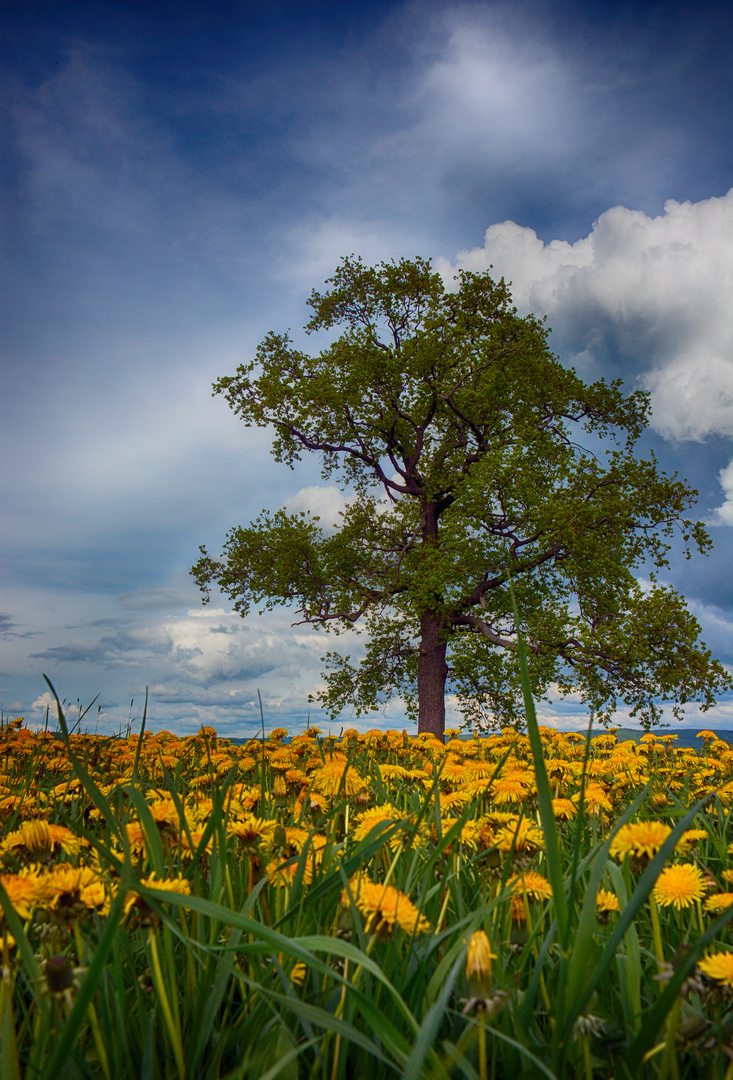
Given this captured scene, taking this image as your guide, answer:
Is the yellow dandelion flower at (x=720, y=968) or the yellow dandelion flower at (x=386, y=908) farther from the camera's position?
the yellow dandelion flower at (x=386, y=908)

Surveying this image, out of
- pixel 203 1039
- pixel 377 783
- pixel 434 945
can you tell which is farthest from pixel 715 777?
pixel 203 1039

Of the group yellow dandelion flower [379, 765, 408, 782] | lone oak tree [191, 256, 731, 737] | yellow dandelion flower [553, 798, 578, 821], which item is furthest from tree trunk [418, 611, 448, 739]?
yellow dandelion flower [553, 798, 578, 821]

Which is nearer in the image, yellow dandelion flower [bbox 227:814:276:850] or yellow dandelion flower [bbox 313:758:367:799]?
yellow dandelion flower [bbox 227:814:276:850]

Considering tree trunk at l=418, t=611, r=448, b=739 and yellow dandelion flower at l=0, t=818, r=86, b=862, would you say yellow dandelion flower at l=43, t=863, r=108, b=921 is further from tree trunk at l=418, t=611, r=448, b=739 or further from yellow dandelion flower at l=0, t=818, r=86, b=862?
tree trunk at l=418, t=611, r=448, b=739

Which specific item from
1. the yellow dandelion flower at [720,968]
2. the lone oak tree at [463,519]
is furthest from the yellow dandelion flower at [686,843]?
the lone oak tree at [463,519]

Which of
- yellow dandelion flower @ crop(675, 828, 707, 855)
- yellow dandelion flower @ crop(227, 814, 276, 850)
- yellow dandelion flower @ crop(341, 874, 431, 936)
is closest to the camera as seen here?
yellow dandelion flower @ crop(341, 874, 431, 936)

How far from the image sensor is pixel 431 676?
1215 cm

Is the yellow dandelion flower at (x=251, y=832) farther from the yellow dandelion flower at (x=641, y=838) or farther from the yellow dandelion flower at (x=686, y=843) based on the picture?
the yellow dandelion flower at (x=686, y=843)

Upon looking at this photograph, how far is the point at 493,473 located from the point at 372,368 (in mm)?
3528

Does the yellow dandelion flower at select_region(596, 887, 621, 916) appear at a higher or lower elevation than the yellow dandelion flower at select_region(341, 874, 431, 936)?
lower

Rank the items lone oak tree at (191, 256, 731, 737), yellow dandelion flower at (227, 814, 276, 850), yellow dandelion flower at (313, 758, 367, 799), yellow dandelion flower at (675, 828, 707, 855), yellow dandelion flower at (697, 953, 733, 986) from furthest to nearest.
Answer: lone oak tree at (191, 256, 731, 737)
yellow dandelion flower at (313, 758, 367, 799)
yellow dandelion flower at (675, 828, 707, 855)
yellow dandelion flower at (227, 814, 276, 850)
yellow dandelion flower at (697, 953, 733, 986)

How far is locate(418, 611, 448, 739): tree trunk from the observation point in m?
11.7

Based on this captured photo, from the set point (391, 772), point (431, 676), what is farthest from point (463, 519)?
point (391, 772)

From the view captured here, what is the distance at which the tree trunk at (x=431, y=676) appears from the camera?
1167 cm
